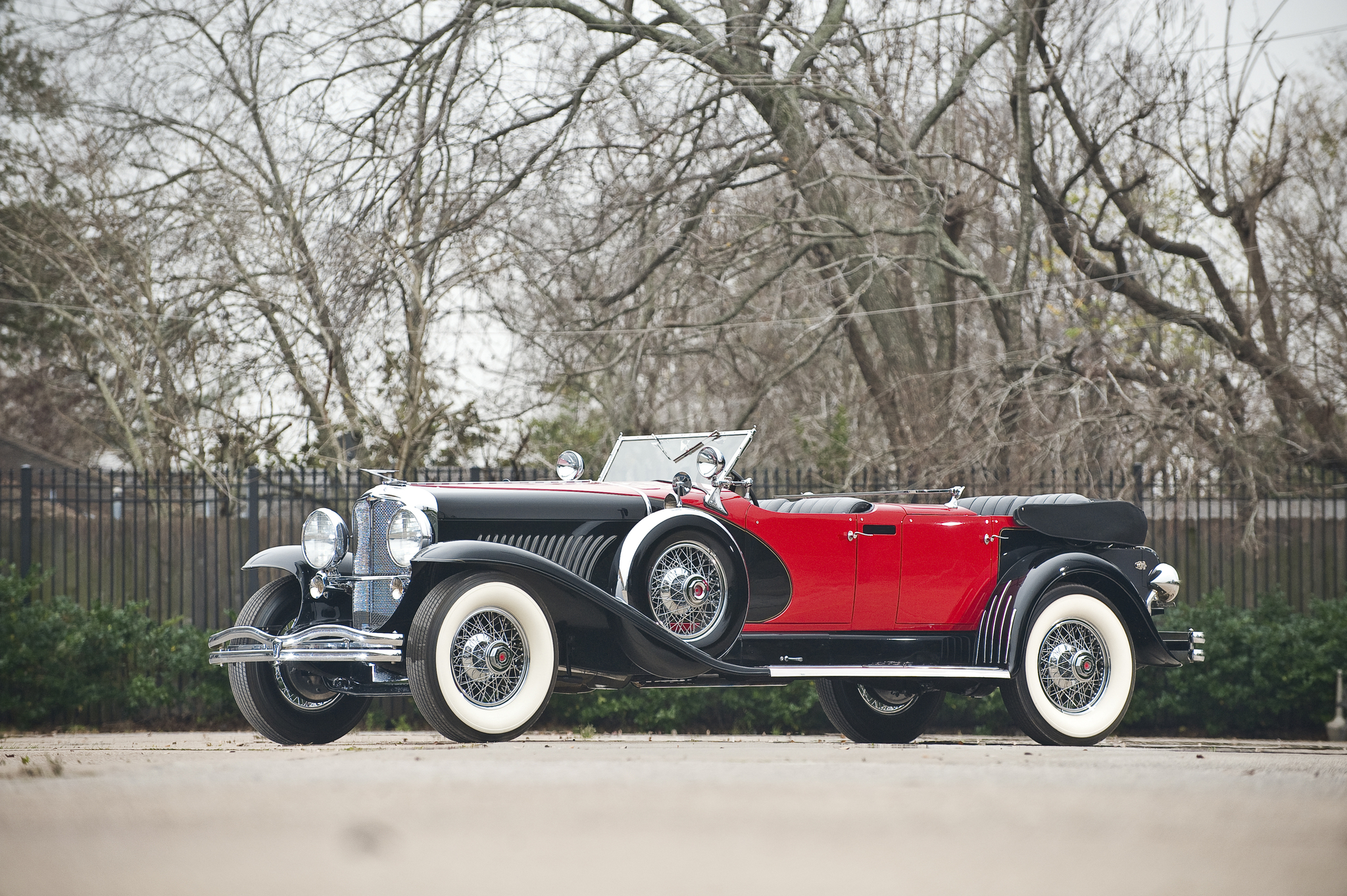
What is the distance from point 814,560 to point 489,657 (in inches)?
82.5

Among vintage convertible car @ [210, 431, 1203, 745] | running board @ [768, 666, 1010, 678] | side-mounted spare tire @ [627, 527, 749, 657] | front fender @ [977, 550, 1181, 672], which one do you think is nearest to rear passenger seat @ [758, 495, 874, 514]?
vintage convertible car @ [210, 431, 1203, 745]

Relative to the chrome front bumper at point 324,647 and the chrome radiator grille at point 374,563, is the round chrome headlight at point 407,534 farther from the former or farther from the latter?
the chrome front bumper at point 324,647

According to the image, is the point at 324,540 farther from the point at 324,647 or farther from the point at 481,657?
the point at 481,657

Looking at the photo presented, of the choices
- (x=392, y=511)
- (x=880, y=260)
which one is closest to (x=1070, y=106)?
(x=880, y=260)

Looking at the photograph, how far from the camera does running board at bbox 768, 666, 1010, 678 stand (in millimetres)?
6559

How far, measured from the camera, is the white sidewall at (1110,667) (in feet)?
23.7

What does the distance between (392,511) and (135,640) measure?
6153 millimetres

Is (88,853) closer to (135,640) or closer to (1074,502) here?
(1074,502)

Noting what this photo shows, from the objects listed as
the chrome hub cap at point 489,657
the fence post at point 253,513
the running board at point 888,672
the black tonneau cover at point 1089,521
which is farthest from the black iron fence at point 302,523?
the chrome hub cap at point 489,657

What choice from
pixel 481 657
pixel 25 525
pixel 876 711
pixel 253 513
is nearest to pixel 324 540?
pixel 481 657

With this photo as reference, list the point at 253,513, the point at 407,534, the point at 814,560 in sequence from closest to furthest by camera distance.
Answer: the point at 407,534 → the point at 814,560 → the point at 253,513

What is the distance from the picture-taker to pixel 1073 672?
24.2ft

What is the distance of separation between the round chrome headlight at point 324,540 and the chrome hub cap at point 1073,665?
3.97m

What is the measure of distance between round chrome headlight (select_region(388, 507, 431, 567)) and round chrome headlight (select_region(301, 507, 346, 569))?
60 centimetres
